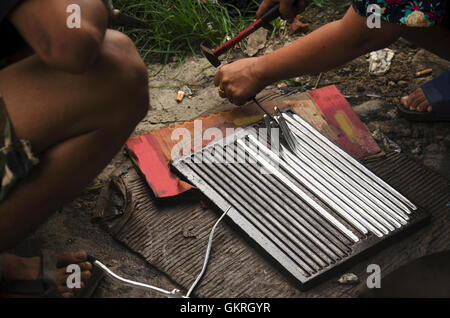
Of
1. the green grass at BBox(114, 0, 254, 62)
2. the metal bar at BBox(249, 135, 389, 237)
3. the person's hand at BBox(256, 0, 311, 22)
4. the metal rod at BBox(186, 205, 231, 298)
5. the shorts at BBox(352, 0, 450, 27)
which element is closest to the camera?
the shorts at BBox(352, 0, 450, 27)

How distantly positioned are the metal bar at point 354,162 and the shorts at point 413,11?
58 centimetres

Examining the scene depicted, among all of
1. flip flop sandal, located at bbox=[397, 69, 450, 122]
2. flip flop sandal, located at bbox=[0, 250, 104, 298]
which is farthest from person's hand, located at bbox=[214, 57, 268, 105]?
flip flop sandal, located at bbox=[0, 250, 104, 298]

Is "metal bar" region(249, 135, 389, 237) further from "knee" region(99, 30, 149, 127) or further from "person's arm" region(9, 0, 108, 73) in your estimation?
"person's arm" region(9, 0, 108, 73)

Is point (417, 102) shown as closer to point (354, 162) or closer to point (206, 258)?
point (354, 162)

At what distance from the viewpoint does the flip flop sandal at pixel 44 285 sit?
52.4 inches

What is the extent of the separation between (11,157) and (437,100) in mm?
1701

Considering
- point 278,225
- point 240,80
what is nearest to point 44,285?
point 278,225

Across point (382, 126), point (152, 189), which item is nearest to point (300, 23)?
point (382, 126)

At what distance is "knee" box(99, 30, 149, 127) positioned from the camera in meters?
1.35

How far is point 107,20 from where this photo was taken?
4.35 ft

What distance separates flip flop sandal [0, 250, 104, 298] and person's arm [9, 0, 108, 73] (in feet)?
1.92

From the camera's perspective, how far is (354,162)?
1.90 meters

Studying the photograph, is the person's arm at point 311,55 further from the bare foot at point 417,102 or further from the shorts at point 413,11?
the bare foot at point 417,102
